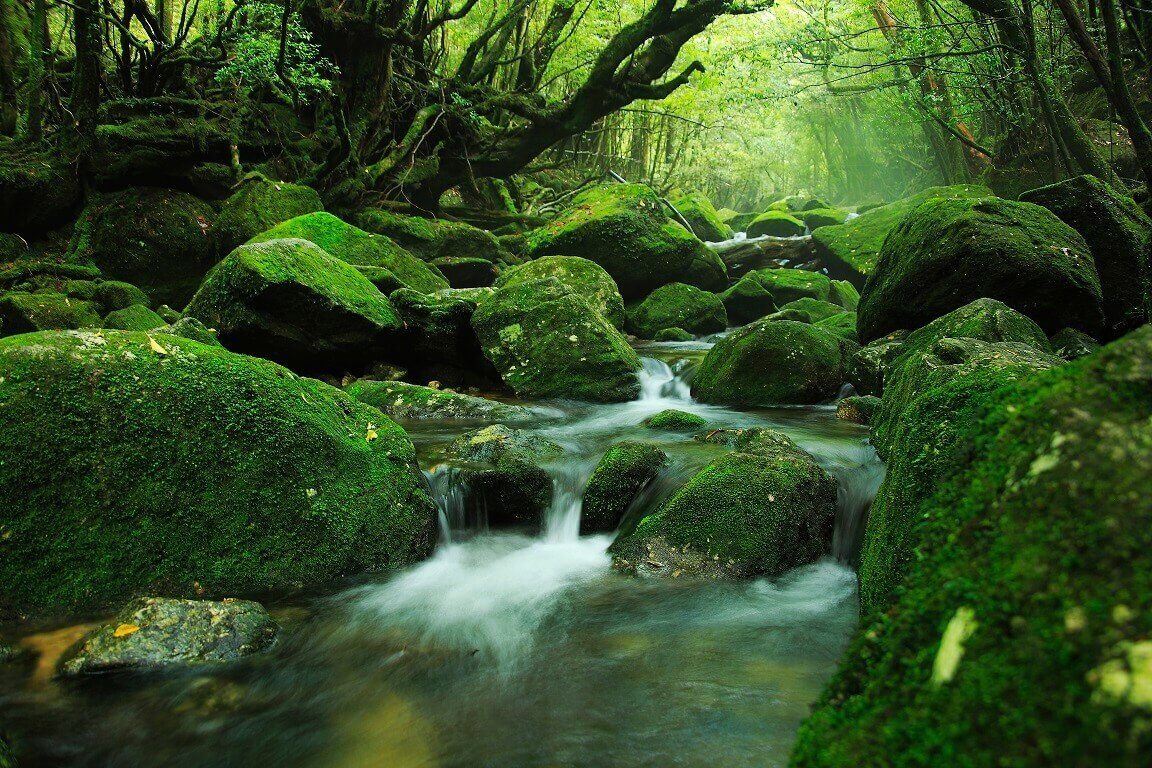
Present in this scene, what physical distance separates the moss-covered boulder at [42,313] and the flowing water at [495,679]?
6261 mm

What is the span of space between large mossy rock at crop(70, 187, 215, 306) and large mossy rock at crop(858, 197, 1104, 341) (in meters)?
10.6

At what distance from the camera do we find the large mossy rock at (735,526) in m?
4.15

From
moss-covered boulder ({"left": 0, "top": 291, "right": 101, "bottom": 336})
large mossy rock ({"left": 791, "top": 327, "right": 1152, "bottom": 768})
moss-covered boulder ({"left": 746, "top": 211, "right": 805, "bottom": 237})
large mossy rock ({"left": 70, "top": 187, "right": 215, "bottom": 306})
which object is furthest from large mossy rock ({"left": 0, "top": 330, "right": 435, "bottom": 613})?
moss-covered boulder ({"left": 746, "top": 211, "right": 805, "bottom": 237})

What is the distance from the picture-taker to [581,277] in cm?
1179

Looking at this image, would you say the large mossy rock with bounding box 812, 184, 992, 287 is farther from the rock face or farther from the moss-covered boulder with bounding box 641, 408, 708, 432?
the rock face

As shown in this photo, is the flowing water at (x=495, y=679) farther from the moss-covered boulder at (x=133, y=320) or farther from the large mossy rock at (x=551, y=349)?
the moss-covered boulder at (x=133, y=320)

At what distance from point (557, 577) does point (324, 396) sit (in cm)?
197

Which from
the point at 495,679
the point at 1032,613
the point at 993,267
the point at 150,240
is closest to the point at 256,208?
the point at 150,240

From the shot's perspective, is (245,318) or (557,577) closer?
(557,577)

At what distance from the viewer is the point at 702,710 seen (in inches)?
110

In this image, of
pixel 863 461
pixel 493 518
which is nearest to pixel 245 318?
pixel 493 518

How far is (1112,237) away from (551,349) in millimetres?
6622

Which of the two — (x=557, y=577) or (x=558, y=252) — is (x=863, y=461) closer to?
(x=557, y=577)

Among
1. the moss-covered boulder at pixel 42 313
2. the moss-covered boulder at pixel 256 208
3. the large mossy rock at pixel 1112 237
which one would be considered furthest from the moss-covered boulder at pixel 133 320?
the large mossy rock at pixel 1112 237
